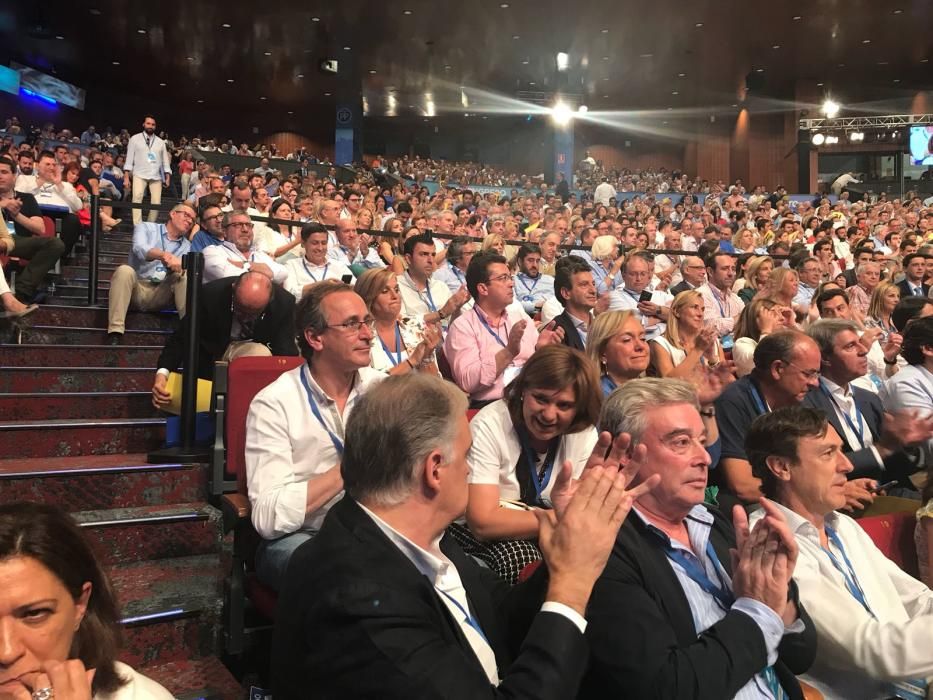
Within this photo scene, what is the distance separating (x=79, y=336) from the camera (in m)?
4.16

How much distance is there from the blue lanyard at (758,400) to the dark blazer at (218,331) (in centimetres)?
186

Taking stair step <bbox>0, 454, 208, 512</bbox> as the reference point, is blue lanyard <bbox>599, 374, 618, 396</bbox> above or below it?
above

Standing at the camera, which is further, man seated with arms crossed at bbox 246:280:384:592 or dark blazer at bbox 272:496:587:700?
man seated with arms crossed at bbox 246:280:384:592

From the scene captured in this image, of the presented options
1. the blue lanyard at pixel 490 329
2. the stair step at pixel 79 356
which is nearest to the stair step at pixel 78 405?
the stair step at pixel 79 356

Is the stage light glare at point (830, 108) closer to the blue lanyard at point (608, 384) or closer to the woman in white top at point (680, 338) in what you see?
the woman in white top at point (680, 338)

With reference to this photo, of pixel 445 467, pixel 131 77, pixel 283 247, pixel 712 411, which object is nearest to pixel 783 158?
pixel 131 77

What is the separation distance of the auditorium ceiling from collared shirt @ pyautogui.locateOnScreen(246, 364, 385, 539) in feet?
38.9

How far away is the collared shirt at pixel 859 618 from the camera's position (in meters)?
1.56

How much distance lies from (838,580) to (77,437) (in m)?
2.82

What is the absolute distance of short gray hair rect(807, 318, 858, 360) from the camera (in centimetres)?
301

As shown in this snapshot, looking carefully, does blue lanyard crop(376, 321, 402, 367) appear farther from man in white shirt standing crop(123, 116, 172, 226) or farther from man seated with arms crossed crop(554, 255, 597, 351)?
man in white shirt standing crop(123, 116, 172, 226)

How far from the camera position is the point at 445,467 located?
3.97ft

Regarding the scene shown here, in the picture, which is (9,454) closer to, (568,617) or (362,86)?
(568,617)

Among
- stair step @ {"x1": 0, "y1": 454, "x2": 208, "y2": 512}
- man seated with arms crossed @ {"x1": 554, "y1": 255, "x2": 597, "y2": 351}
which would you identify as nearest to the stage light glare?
man seated with arms crossed @ {"x1": 554, "y1": 255, "x2": 597, "y2": 351}
